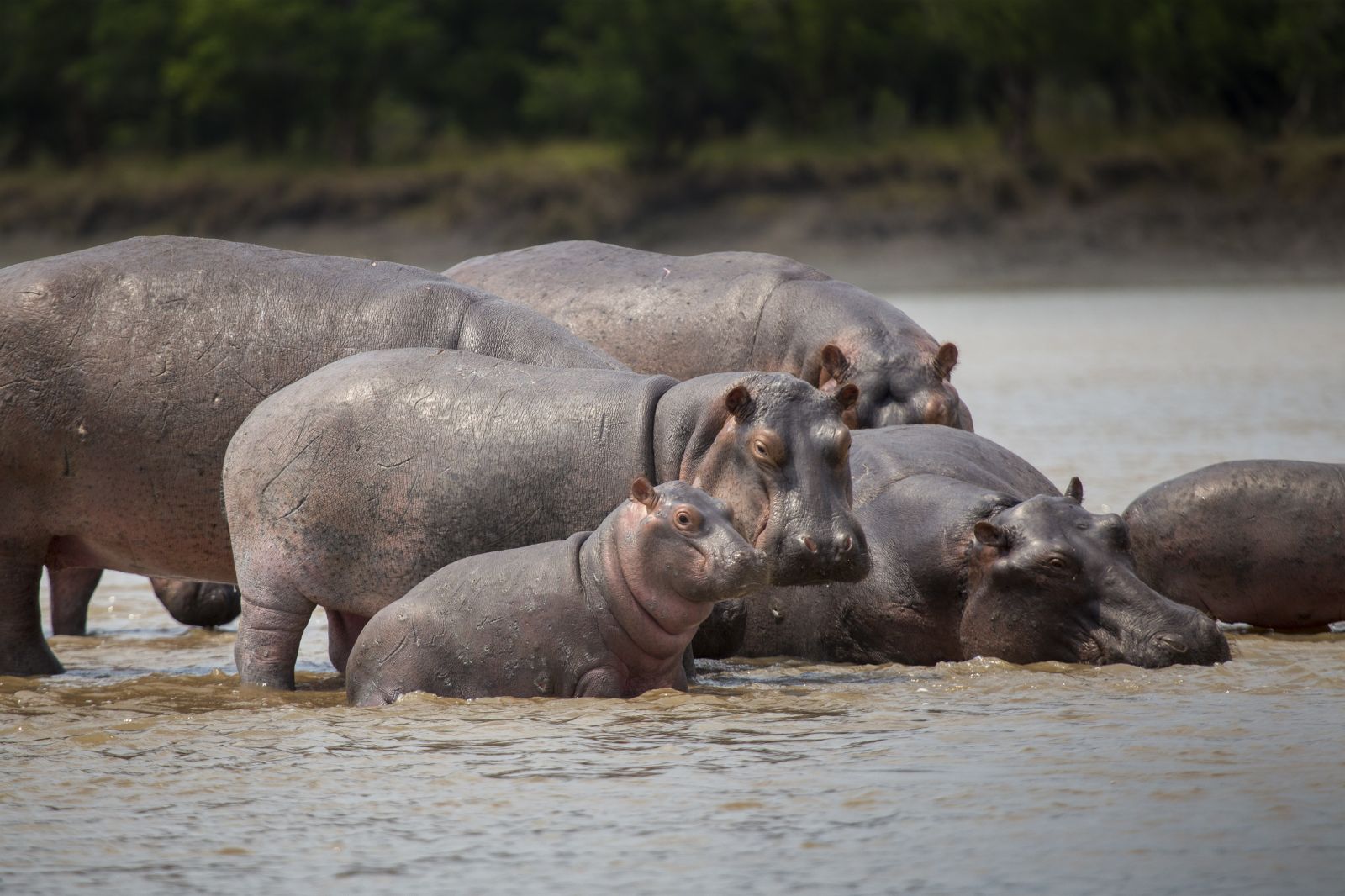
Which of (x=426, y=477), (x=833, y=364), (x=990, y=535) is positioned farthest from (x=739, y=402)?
(x=833, y=364)

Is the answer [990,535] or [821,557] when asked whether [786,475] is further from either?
[990,535]

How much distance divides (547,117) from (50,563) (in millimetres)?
38418

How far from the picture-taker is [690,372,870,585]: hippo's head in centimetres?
600

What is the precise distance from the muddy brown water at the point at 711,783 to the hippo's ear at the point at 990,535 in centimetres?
36

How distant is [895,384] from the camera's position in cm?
912

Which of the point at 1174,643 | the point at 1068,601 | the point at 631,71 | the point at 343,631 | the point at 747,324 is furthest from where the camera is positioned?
the point at 631,71

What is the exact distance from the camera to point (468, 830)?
190 inches

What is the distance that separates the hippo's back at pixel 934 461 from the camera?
766 centimetres

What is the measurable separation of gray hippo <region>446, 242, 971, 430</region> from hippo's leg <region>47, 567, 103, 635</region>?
217 cm

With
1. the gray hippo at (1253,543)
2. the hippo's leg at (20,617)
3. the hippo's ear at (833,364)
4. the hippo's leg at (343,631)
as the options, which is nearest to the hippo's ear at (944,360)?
the hippo's ear at (833,364)

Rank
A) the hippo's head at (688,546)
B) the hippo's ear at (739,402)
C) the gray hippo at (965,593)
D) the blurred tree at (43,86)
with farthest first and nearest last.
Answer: the blurred tree at (43,86) < the gray hippo at (965,593) < the hippo's ear at (739,402) < the hippo's head at (688,546)

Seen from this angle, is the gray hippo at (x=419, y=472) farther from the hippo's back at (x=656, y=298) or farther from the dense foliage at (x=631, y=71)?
the dense foliage at (x=631, y=71)

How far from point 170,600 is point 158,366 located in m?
1.88

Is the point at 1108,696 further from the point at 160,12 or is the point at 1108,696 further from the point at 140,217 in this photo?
the point at 160,12
